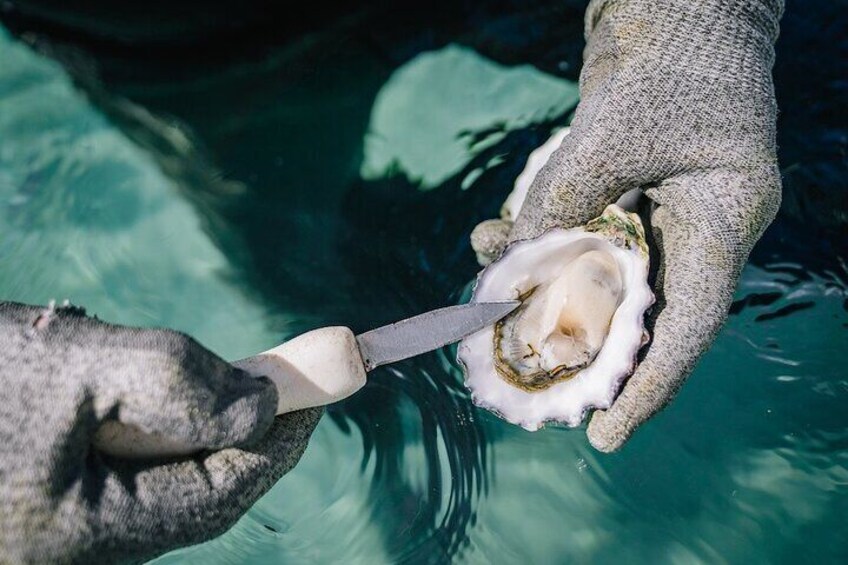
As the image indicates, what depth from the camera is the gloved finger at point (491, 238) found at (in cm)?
138

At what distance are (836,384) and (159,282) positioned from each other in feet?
4.59

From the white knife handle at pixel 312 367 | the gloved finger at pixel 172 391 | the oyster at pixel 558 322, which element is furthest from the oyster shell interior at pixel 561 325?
the gloved finger at pixel 172 391

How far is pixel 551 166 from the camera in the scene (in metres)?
1.17

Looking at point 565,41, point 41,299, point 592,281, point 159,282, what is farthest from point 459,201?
point 41,299

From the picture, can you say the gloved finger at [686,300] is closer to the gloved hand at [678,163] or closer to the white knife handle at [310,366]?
the gloved hand at [678,163]

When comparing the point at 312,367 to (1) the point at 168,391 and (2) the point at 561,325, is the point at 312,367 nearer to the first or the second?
(1) the point at 168,391

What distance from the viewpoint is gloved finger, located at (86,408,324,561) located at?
0.77 metres

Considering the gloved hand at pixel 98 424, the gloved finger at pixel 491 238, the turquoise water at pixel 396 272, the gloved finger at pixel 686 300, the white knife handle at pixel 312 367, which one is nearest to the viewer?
the gloved hand at pixel 98 424

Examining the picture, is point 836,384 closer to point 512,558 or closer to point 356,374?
point 512,558

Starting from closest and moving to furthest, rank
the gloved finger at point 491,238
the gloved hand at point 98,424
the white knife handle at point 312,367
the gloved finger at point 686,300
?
the gloved hand at point 98,424 → the white knife handle at point 312,367 → the gloved finger at point 686,300 → the gloved finger at point 491,238

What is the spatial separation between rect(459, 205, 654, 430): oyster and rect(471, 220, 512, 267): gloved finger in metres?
0.19

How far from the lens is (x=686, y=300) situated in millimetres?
1049

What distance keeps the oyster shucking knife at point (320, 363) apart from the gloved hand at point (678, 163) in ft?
0.92

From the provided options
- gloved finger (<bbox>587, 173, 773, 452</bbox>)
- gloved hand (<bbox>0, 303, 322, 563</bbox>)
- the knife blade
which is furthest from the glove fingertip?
gloved hand (<bbox>0, 303, 322, 563</bbox>)
